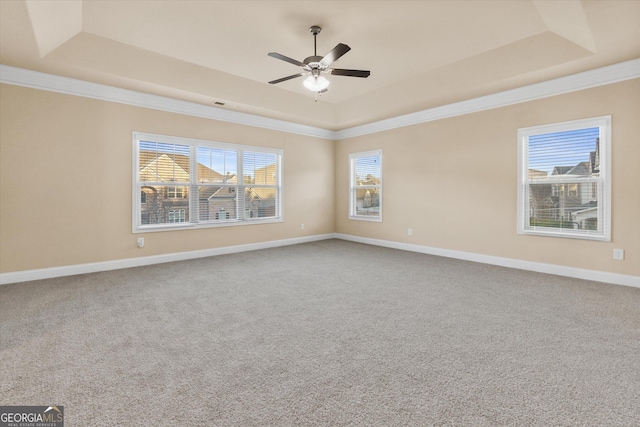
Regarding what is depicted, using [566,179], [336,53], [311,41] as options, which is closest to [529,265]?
[566,179]

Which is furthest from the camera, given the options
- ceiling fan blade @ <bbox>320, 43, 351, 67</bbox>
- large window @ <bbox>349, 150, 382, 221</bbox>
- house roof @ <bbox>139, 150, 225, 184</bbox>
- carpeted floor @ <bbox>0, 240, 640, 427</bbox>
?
large window @ <bbox>349, 150, 382, 221</bbox>

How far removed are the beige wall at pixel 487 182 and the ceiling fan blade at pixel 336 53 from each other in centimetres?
311

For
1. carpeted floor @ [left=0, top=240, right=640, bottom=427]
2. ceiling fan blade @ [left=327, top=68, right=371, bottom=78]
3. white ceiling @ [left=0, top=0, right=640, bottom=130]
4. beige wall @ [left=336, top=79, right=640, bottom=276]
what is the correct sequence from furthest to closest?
beige wall @ [left=336, top=79, right=640, bottom=276] → ceiling fan blade @ [left=327, top=68, right=371, bottom=78] → white ceiling @ [left=0, top=0, right=640, bottom=130] → carpeted floor @ [left=0, top=240, right=640, bottom=427]

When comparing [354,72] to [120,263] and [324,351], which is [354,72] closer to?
[324,351]

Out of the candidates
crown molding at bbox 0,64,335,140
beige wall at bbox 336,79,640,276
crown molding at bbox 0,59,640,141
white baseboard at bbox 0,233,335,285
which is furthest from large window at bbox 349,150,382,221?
white baseboard at bbox 0,233,335,285

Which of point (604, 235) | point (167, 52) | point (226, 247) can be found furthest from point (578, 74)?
point (226, 247)

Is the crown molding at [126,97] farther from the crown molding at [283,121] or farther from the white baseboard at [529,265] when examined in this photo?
A: the white baseboard at [529,265]

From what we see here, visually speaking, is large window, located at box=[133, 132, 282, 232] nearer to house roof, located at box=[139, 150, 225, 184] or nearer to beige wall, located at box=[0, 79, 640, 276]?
house roof, located at box=[139, 150, 225, 184]

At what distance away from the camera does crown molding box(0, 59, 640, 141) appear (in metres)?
3.82

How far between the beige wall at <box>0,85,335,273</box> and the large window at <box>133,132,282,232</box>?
174mm

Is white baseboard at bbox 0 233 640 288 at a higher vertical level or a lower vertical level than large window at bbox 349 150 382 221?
lower

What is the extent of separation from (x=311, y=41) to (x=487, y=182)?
352 cm

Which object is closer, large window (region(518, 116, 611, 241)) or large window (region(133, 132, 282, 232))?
large window (region(518, 116, 611, 241))

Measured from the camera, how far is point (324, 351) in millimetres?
2211
